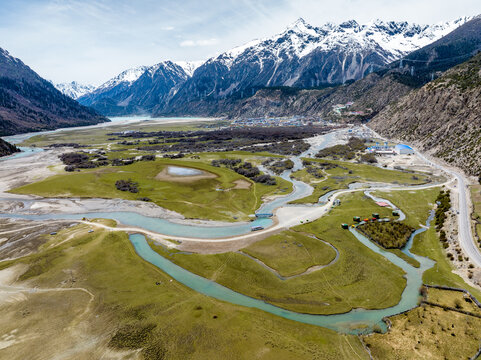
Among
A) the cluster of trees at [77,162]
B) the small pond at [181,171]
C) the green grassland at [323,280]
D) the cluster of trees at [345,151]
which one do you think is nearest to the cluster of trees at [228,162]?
the small pond at [181,171]

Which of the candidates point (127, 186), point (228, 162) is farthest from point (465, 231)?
point (127, 186)

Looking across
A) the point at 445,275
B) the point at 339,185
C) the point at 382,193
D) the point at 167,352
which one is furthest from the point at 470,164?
the point at 167,352

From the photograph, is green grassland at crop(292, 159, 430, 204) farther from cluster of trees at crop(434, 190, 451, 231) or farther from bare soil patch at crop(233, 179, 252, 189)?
bare soil patch at crop(233, 179, 252, 189)

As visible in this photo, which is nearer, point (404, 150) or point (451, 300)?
point (451, 300)

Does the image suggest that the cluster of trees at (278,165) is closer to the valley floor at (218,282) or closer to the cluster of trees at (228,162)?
the cluster of trees at (228,162)

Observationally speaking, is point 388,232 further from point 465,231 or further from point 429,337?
point 429,337

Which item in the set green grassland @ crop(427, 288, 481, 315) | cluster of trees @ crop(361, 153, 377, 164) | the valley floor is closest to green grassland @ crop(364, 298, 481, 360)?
the valley floor
